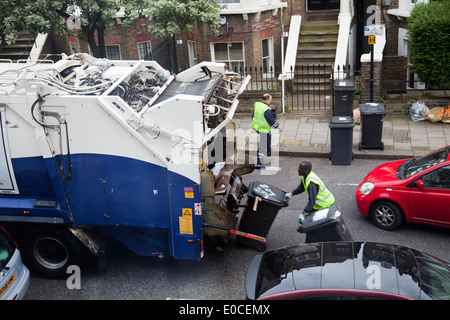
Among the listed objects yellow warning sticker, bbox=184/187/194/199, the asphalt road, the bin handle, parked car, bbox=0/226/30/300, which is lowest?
the asphalt road

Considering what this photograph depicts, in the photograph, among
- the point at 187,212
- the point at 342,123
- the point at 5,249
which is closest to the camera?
the point at 5,249

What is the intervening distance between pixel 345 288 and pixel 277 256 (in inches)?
43.3

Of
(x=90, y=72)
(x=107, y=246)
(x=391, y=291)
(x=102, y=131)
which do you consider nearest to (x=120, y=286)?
(x=107, y=246)

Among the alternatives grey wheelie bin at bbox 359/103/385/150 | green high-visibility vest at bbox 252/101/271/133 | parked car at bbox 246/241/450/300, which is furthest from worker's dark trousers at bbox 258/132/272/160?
parked car at bbox 246/241/450/300

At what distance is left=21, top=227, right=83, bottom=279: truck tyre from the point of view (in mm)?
7262

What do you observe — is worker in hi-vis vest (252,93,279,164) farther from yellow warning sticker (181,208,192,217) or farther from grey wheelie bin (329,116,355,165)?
yellow warning sticker (181,208,192,217)

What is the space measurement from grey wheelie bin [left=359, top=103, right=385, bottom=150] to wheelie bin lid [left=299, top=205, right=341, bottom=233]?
15.9 feet

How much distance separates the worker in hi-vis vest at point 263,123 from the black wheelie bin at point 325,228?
4015mm

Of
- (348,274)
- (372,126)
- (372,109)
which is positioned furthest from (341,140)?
(348,274)

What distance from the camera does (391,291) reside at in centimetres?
505

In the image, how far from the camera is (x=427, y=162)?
8.66 m

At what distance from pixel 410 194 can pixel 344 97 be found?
5.24 m

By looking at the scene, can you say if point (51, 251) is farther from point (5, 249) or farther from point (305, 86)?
point (305, 86)

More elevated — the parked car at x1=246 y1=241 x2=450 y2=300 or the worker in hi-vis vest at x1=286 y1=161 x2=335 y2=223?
the worker in hi-vis vest at x1=286 y1=161 x2=335 y2=223
